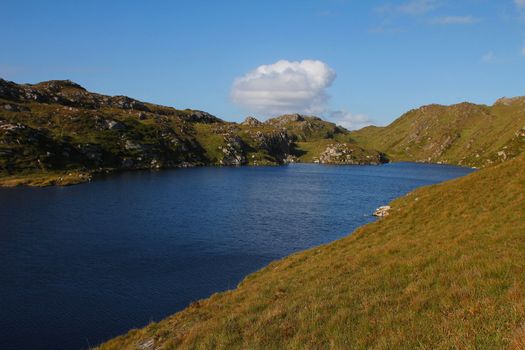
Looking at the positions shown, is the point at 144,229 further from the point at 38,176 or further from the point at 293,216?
the point at 38,176

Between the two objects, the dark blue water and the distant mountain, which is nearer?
the distant mountain

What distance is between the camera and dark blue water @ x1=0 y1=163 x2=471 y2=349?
39.8m

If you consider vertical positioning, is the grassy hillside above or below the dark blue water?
above

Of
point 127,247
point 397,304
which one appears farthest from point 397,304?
point 127,247

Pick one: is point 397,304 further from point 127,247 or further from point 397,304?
point 127,247

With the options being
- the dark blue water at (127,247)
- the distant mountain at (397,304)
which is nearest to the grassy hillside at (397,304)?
the distant mountain at (397,304)

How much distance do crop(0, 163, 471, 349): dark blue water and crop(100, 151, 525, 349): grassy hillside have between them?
14.0 metres

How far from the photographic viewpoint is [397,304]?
55.0ft

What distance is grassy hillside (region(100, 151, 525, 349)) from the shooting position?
41.0 feet

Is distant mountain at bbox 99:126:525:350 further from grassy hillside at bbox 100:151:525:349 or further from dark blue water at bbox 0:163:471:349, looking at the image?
dark blue water at bbox 0:163:471:349

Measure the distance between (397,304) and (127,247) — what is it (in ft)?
190

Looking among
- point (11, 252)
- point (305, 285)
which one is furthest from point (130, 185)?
point (305, 285)

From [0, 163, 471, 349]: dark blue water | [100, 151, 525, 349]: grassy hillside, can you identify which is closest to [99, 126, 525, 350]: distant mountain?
[100, 151, 525, 349]: grassy hillside

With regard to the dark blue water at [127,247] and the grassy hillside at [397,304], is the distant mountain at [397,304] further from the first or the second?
the dark blue water at [127,247]
